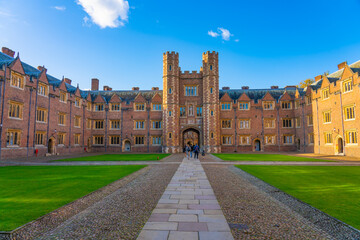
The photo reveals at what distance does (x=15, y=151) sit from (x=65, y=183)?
2043 centimetres

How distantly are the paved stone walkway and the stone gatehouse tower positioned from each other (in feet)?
101

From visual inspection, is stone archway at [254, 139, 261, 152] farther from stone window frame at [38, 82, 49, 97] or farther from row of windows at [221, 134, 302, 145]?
stone window frame at [38, 82, 49, 97]

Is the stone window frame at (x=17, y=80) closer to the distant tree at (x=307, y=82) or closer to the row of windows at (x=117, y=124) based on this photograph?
the row of windows at (x=117, y=124)

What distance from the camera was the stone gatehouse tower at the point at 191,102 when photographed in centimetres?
3928

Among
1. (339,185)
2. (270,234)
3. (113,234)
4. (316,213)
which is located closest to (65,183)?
(113,234)

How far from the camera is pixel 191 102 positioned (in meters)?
40.8

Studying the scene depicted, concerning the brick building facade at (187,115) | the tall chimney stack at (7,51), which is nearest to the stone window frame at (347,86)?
the brick building facade at (187,115)

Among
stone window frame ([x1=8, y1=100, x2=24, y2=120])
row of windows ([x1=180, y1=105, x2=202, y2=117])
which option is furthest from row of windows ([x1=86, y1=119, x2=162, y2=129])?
stone window frame ([x1=8, y1=100, x2=24, y2=120])

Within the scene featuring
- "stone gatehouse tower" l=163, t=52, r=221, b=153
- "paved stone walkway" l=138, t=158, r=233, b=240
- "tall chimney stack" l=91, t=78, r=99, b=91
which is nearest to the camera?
"paved stone walkway" l=138, t=158, r=233, b=240

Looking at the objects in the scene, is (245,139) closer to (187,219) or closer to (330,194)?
(330,194)

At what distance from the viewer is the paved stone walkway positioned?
4605 millimetres

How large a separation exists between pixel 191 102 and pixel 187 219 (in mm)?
35800

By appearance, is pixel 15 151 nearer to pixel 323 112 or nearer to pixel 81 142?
pixel 81 142

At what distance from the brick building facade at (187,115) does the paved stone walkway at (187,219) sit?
2820 centimetres
